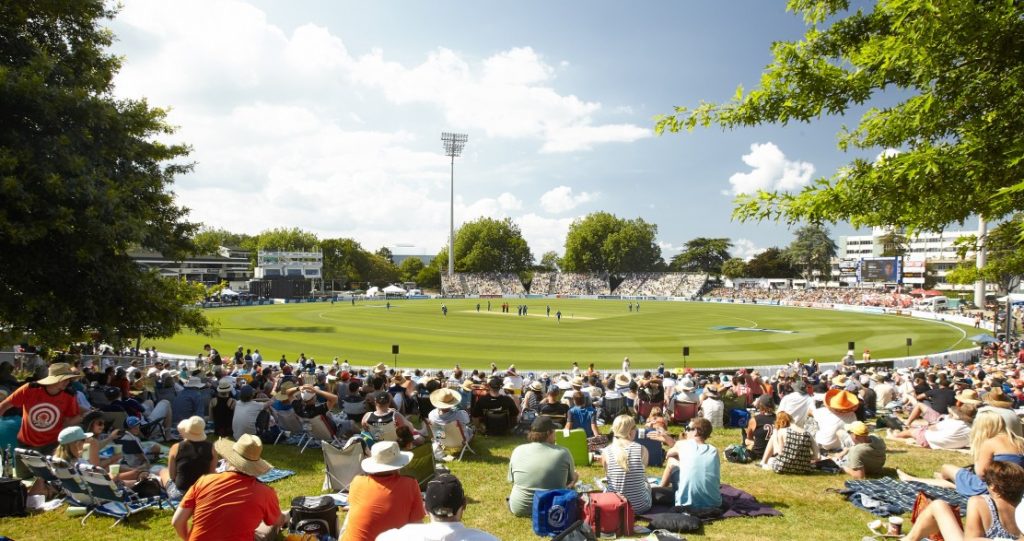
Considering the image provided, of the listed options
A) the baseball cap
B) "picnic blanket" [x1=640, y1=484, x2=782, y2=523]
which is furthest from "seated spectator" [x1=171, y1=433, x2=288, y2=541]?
"picnic blanket" [x1=640, y1=484, x2=782, y2=523]

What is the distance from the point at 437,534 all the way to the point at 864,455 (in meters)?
7.95

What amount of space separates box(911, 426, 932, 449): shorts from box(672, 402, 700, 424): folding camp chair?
473 cm

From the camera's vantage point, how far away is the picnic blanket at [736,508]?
753 cm

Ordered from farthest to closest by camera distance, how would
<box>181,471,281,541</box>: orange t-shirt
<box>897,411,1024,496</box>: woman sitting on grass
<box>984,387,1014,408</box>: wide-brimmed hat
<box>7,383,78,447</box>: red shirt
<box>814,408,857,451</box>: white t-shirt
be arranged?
<box>814,408,857,451</box>: white t-shirt → <box>984,387,1014,408</box>: wide-brimmed hat → <box>7,383,78,447</box>: red shirt → <box>897,411,1024,496</box>: woman sitting on grass → <box>181,471,281,541</box>: orange t-shirt

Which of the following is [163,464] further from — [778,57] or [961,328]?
[961,328]

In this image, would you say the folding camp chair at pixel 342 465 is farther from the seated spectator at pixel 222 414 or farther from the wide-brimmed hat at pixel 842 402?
the wide-brimmed hat at pixel 842 402

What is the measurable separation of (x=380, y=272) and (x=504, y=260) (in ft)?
110

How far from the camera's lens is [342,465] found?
856 centimetres

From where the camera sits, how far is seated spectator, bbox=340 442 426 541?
5.55m

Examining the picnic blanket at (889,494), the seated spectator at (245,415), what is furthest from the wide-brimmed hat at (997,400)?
the seated spectator at (245,415)

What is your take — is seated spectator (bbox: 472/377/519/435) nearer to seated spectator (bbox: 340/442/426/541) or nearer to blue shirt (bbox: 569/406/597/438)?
blue shirt (bbox: 569/406/597/438)

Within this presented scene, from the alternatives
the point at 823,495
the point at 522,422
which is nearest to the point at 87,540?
the point at 522,422

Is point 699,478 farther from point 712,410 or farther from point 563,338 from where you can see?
point 563,338

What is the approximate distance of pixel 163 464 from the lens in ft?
32.3
